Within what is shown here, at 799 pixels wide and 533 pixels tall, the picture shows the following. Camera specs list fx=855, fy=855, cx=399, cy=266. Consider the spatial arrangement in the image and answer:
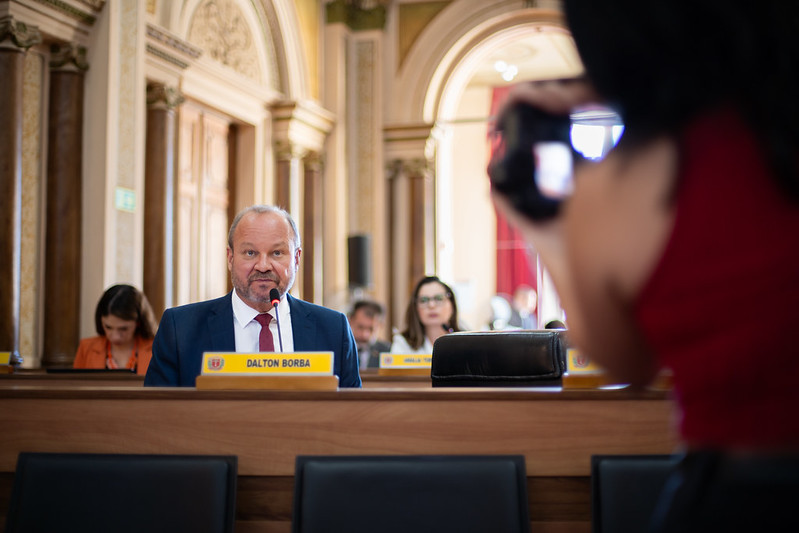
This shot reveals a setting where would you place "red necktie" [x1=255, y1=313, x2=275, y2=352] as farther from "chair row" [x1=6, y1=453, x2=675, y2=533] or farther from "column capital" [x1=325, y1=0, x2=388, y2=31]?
"column capital" [x1=325, y1=0, x2=388, y2=31]

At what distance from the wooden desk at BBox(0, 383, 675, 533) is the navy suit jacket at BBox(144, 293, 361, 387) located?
88cm

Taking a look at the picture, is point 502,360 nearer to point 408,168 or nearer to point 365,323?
point 365,323

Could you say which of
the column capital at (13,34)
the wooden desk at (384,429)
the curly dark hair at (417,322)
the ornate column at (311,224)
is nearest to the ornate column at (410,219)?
the ornate column at (311,224)

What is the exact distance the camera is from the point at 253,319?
2.93 m

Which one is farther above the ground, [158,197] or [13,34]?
[13,34]

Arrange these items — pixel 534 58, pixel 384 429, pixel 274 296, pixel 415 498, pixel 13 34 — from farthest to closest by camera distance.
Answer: pixel 534 58
pixel 13 34
pixel 274 296
pixel 384 429
pixel 415 498

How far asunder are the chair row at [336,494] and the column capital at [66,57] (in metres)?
4.78

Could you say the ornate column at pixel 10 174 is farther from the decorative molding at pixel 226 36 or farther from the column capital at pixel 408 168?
the column capital at pixel 408 168

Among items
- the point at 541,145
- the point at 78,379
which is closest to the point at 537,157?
the point at 541,145

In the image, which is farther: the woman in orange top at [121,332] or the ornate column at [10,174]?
the ornate column at [10,174]

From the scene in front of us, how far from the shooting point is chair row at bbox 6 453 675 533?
5.52 feet

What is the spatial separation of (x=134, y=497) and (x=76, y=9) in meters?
4.88

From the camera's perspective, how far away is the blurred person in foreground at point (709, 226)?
70cm

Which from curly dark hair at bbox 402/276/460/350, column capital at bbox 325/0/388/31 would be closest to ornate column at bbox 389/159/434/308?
column capital at bbox 325/0/388/31
